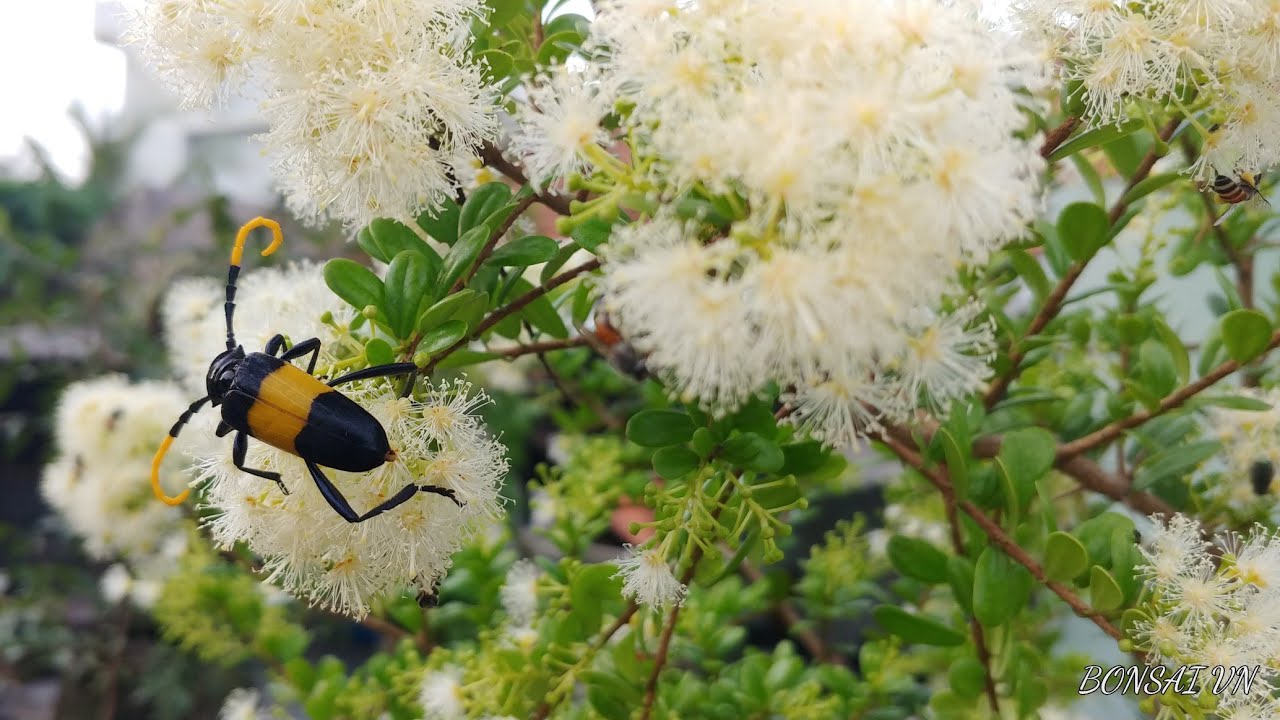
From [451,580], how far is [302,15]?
0.68m

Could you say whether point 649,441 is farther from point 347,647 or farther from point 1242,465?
point 347,647

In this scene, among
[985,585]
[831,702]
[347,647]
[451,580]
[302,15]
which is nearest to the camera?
[302,15]

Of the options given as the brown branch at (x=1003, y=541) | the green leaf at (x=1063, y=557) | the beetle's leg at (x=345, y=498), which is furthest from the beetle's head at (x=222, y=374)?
the green leaf at (x=1063, y=557)

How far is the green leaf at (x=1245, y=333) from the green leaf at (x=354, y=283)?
61cm

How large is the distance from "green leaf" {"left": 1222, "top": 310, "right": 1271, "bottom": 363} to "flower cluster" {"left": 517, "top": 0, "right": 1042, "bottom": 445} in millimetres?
329

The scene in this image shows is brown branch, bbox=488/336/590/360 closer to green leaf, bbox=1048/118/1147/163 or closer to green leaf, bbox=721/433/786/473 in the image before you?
green leaf, bbox=721/433/786/473

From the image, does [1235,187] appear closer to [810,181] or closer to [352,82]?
[810,181]

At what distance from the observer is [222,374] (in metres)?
0.61

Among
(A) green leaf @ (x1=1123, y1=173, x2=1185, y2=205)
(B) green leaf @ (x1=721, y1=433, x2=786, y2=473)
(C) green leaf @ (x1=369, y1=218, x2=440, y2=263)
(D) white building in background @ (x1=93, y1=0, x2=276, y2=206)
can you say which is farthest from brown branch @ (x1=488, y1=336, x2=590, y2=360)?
(D) white building in background @ (x1=93, y1=0, x2=276, y2=206)

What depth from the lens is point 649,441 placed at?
20.7 inches

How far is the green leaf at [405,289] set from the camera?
53 centimetres

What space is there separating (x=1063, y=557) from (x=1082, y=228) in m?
0.27

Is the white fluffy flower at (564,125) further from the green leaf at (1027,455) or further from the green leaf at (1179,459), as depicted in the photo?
the green leaf at (1179,459)

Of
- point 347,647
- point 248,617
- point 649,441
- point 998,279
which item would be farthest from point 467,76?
point 347,647
